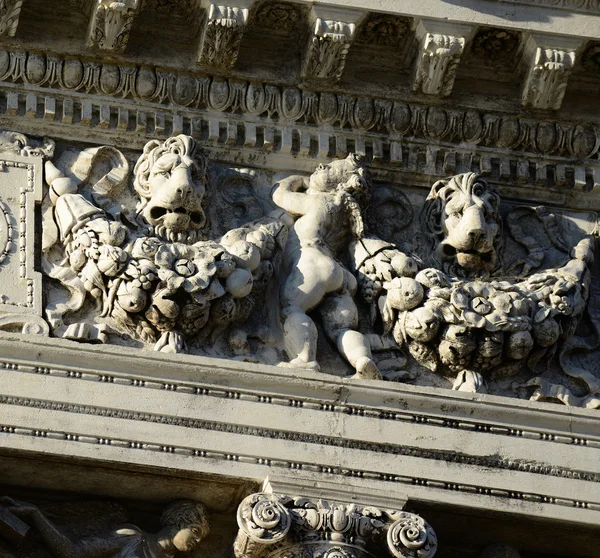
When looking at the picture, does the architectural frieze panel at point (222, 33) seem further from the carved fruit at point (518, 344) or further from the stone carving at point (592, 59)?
the carved fruit at point (518, 344)

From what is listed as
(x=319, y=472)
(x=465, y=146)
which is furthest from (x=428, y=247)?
(x=319, y=472)

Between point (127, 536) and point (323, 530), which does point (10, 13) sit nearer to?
point (127, 536)

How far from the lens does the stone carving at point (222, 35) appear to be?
11109mm

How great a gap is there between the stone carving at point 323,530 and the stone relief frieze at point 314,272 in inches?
Result: 30.7

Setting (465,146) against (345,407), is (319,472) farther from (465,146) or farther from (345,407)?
(465,146)

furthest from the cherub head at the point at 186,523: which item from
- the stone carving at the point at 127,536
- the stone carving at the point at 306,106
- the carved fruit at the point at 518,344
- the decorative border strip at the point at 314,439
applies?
the stone carving at the point at 306,106

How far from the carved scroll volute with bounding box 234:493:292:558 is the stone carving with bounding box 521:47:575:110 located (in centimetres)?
275

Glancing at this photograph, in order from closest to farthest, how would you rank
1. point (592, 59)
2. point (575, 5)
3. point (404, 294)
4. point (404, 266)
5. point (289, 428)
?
point (289, 428) → point (404, 294) → point (404, 266) → point (575, 5) → point (592, 59)

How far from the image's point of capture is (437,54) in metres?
11.3

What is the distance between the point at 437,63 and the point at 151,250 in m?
1.80

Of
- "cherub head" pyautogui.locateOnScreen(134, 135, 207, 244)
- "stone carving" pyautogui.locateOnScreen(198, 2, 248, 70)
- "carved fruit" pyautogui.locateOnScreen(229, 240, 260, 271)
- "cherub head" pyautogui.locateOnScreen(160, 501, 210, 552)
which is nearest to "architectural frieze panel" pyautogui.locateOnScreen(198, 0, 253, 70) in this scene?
"stone carving" pyautogui.locateOnScreen(198, 2, 248, 70)

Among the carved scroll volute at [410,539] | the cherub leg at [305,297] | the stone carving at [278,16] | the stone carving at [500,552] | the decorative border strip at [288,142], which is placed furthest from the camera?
the stone carving at [278,16]

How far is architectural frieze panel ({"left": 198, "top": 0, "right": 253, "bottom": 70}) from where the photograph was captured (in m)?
11.1

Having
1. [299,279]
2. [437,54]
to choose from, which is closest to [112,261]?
[299,279]
